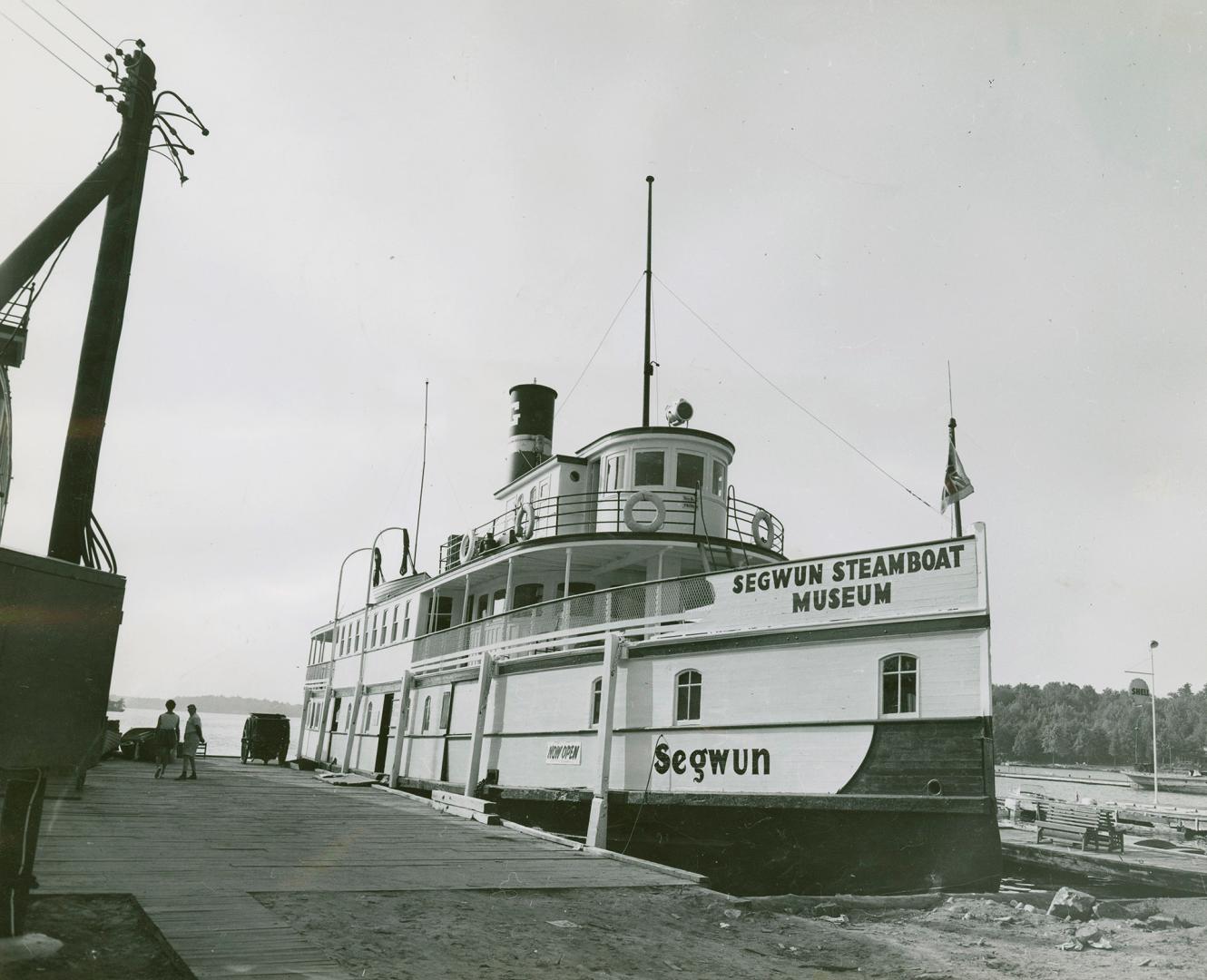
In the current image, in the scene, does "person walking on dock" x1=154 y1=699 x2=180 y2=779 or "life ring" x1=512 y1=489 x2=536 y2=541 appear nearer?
"life ring" x1=512 y1=489 x2=536 y2=541

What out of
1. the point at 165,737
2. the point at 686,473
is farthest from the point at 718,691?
the point at 165,737

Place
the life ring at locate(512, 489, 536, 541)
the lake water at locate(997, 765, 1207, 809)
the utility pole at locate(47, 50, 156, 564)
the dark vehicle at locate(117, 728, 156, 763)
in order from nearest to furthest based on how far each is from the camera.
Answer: the utility pole at locate(47, 50, 156, 564) < the life ring at locate(512, 489, 536, 541) < the dark vehicle at locate(117, 728, 156, 763) < the lake water at locate(997, 765, 1207, 809)

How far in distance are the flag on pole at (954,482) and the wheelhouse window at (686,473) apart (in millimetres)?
5444

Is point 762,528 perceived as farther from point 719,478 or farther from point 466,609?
point 466,609

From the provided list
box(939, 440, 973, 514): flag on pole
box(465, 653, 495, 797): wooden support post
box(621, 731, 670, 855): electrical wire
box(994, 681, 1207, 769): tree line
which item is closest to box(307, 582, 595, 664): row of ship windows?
box(465, 653, 495, 797): wooden support post

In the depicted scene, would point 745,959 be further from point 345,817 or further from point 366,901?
point 345,817

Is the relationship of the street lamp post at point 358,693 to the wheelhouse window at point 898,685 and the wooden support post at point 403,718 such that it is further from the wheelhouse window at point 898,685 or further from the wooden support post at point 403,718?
the wheelhouse window at point 898,685

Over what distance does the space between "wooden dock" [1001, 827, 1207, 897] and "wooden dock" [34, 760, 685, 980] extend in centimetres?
1518

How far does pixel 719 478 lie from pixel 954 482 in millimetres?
5789

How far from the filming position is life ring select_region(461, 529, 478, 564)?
21.6 meters

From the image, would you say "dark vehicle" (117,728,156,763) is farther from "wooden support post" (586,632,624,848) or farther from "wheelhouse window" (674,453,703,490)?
"wooden support post" (586,632,624,848)

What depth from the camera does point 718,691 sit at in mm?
12742

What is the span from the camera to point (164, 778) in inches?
728

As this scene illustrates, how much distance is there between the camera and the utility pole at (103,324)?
6492mm
